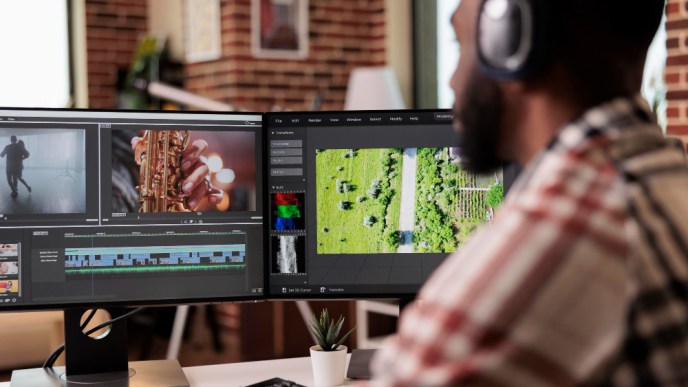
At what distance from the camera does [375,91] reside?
170 inches

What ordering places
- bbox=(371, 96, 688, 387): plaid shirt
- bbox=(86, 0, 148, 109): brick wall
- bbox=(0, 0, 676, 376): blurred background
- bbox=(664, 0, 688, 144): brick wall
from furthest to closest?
1. bbox=(86, 0, 148, 109): brick wall
2. bbox=(0, 0, 676, 376): blurred background
3. bbox=(664, 0, 688, 144): brick wall
4. bbox=(371, 96, 688, 387): plaid shirt

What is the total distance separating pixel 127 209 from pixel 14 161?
0.21m

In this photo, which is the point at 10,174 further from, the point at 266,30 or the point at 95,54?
the point at 95,54

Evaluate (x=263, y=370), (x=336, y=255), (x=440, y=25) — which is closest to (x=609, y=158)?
(x=336, y=255)

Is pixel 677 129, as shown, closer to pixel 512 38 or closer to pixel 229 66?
pixel 512 38

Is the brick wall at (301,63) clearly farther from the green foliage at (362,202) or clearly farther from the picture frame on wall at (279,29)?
the green foliage at (362,202)

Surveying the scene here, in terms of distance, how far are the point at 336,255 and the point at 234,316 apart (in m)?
2.89

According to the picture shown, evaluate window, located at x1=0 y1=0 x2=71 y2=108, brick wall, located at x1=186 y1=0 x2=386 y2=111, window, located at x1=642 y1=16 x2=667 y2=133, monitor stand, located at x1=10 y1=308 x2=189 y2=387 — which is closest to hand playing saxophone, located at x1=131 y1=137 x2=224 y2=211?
monitor stand, located at x1=10 y1=308 x2=189 y2=387

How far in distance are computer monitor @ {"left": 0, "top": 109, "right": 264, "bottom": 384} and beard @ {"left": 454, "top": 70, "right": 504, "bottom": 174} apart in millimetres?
821

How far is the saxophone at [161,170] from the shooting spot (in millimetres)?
1554

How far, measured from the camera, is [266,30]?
4574mm

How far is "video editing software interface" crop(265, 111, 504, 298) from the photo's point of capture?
159 centimetres

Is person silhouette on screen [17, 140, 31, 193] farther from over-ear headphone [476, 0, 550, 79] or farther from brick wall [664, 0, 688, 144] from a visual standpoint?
brick wall [664, 0, 688, 144]

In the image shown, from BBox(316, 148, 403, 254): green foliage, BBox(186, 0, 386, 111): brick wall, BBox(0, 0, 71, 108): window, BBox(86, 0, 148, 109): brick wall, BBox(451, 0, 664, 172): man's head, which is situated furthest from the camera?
BBox(86, 0, 148, 109): brick wall
